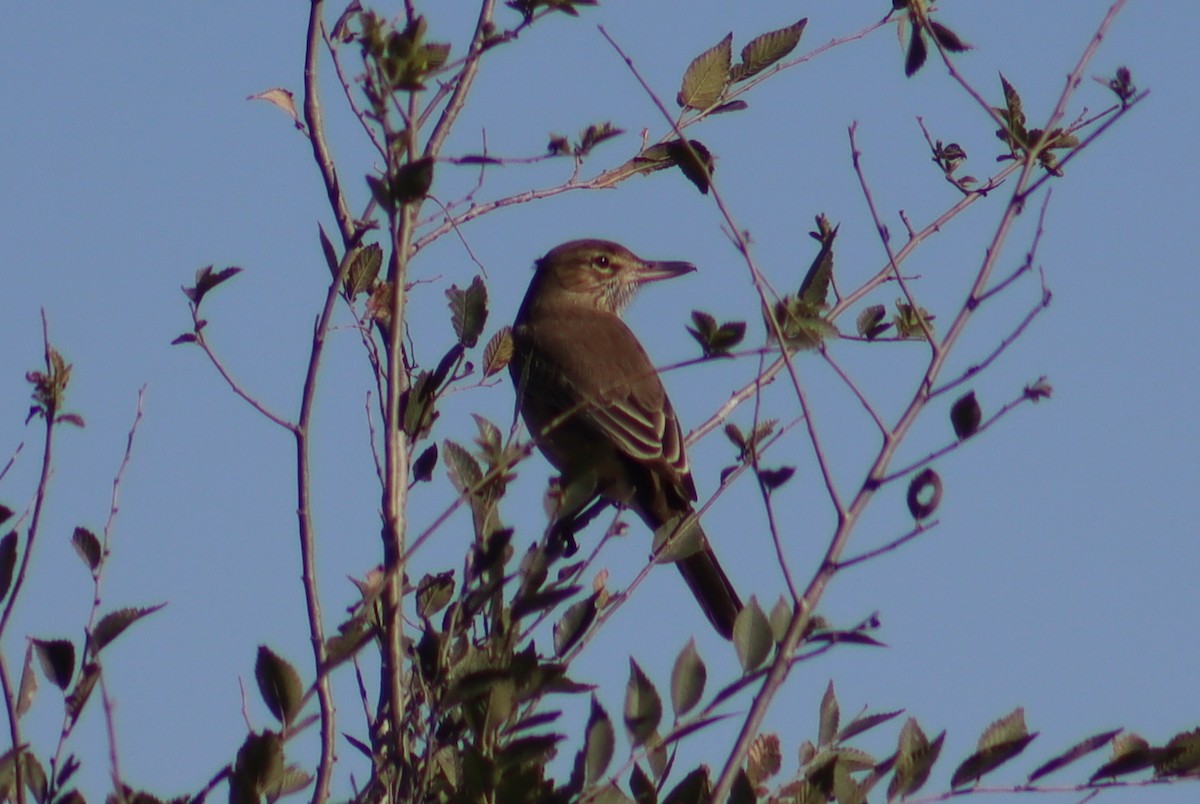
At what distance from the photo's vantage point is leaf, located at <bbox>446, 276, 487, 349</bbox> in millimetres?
3652

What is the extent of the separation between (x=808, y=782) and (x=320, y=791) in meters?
0.89

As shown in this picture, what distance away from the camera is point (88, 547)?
325 cm

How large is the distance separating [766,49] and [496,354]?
106 centimetres

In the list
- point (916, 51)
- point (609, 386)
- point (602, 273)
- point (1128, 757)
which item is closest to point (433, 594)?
point (1128, 757)

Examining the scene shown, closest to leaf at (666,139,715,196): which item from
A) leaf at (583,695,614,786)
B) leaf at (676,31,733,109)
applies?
leaf at (676,31,733,109)

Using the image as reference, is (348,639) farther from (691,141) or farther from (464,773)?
(691,141)

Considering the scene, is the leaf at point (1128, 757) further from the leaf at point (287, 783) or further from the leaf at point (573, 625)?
the leaf at point (287, 783)

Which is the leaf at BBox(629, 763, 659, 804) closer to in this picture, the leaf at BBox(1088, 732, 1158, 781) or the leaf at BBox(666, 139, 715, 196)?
the leaf at BBox(1088, 732, 1158, 781)

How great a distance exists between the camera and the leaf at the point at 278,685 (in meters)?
2.94

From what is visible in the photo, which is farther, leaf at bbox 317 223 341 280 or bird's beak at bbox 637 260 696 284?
bird's beak at bbox 637 260 696 284

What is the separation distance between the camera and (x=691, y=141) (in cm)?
409

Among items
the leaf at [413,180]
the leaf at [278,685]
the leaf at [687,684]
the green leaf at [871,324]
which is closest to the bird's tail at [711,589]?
the green leaf at [871,324]

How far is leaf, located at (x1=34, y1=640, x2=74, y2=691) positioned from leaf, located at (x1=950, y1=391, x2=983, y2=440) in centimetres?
171

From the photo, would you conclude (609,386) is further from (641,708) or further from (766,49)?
(641,708)
